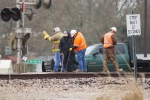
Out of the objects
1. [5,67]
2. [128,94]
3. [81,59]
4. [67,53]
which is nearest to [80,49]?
[81,59]

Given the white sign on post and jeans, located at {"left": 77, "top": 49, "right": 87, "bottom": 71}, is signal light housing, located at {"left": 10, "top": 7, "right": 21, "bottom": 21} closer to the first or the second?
jeans, located at {"left": 77, "top": 49, "right": 87, "bottom": 71}

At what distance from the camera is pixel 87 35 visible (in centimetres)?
5781

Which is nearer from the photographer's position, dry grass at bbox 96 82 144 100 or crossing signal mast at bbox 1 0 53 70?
dry grass at bbox 96 82 144 100

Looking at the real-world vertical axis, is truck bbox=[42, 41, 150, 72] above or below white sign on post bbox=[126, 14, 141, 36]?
below

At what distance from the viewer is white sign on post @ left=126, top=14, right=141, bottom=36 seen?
15.8m

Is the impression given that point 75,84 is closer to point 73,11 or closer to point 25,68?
point 25,68

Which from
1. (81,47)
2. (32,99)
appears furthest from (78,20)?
(32,99)

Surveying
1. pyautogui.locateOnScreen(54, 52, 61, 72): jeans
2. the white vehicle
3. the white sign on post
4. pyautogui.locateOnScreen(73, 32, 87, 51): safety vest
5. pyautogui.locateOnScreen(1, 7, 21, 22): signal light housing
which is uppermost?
pyautogui.locateOnScreen(1, 7, 21, 22): signal light housing

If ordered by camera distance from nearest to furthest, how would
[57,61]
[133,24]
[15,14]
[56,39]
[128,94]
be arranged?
[128,94]
[133,24]
[57,61]
[56,39]
[15,14]

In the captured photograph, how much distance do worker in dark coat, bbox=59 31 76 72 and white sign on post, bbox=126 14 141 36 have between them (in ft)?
20.3

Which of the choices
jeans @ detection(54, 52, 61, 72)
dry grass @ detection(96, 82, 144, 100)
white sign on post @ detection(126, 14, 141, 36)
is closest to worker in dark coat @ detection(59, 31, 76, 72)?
jeans @ detection(54, 52, 61, 72)

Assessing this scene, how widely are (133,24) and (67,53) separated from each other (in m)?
6.52

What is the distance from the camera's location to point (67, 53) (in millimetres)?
21969

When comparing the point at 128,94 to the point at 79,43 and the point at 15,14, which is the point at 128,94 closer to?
the point at 79,43
